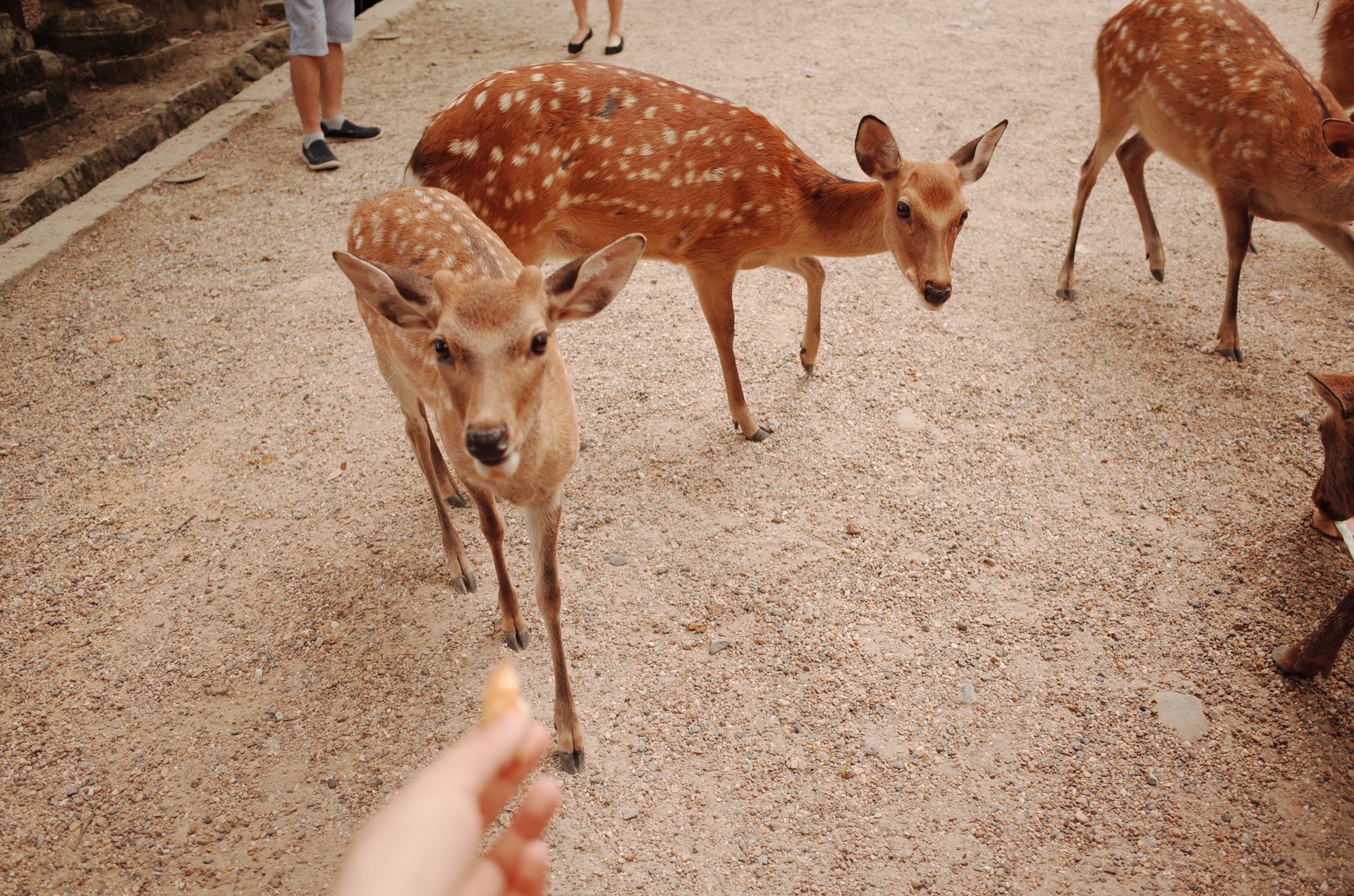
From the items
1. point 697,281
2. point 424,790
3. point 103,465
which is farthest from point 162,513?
point 424,790

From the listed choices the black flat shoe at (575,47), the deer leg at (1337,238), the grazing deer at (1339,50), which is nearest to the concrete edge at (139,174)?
the black flat shoe at (575,47)

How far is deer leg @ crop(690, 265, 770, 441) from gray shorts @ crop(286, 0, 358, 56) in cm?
321

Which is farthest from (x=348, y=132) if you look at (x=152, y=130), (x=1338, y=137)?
(x=1338, y=137)

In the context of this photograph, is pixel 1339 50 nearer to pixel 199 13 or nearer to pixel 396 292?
pixel 396 292

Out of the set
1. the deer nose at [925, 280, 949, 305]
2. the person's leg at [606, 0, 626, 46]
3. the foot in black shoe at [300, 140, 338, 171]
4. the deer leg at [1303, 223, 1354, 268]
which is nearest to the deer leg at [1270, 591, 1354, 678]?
the deer nose at [925, 280, 949, 305]

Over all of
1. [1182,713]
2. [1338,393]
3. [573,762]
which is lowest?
[573,762]

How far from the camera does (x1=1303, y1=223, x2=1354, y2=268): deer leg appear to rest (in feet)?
12.3

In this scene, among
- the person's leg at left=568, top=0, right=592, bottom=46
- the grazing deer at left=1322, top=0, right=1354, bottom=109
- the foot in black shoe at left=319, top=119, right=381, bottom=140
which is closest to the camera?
the grazing deer at left=1322, top=0, right=1354, bottom=109

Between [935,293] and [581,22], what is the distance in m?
4.96

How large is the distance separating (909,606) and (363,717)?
176cm

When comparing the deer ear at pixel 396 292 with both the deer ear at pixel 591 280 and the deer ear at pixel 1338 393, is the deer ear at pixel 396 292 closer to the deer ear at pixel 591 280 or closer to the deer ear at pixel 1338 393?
the deer ear at pixel 591 280

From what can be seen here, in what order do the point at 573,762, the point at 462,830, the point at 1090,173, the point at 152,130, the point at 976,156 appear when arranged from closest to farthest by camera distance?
the point at 462,830
the point at 573,762
the point at 976,156
the point at 1090,173
the point at 152,130

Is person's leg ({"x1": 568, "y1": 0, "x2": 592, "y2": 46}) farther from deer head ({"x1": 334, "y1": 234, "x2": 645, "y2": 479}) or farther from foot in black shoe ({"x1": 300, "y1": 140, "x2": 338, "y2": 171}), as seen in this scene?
deer head ({"x1": 334, "y1": 234, "x2": 645, "y2": 479})

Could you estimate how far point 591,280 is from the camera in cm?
216
